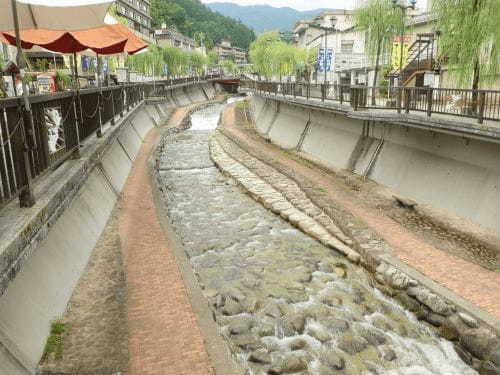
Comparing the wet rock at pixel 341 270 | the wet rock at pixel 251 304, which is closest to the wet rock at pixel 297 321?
the wet rock at pixel 251 304

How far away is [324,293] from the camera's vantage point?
9.55 meters

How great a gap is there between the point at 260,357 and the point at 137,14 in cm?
10904

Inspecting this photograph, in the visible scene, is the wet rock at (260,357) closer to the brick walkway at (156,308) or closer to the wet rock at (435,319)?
the brick walkway at (156,308)

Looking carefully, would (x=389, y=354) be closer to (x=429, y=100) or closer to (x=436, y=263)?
(x=436, y=263)

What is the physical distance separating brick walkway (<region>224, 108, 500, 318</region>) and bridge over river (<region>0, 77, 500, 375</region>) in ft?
0.17

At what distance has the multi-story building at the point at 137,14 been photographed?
91562 millimetres

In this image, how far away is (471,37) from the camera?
13.7 meters

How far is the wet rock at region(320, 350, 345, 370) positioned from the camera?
23.6ft

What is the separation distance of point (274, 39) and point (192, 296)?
219 ft

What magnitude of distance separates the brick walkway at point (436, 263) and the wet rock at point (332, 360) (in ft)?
9.02

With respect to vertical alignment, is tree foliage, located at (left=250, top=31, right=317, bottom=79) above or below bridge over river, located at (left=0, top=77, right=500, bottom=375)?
above

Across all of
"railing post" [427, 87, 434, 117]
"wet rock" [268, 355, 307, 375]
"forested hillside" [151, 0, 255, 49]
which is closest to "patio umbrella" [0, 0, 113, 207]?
"wet rock" [268, 355, 307, 375]

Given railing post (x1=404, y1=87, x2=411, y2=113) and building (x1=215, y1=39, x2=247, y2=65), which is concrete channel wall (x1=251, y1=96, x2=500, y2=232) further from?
building (x1=215, y1=39, x2=247, y2=65)

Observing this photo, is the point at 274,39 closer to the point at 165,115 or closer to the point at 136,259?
the point at 165,115
